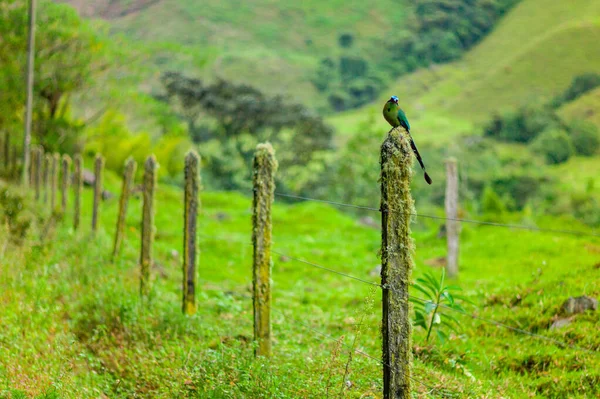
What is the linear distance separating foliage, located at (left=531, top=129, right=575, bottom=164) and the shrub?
4.80 ft

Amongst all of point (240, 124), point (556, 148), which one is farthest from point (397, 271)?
point (556, 148)

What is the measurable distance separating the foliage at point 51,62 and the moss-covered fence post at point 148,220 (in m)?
18.9

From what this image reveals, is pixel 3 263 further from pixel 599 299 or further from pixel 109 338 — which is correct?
pixel 599 299

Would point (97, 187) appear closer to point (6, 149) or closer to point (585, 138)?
point (6, 149)

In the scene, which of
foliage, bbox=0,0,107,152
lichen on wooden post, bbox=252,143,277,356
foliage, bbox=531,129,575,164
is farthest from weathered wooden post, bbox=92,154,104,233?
foliage, bbox=531,129,575,164

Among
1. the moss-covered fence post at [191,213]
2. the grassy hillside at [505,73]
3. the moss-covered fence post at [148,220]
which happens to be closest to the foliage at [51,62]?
the moss-covered fence post at [148,220]

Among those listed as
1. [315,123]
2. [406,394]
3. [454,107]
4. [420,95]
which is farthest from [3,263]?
[420,95]

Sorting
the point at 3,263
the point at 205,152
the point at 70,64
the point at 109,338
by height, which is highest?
the point at 70,64

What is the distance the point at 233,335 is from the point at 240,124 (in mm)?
43746

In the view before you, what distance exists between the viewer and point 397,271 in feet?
15.5

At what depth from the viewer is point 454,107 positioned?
138m

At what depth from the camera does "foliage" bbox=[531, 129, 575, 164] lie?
97312mm

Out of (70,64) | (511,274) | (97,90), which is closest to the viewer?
(511,274)

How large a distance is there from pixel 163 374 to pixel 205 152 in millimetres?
42987
